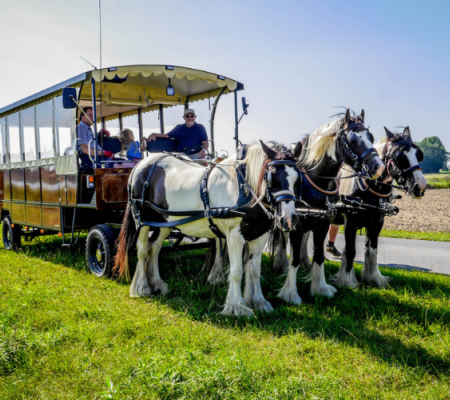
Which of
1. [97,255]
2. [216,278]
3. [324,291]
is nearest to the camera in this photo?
[324,291]

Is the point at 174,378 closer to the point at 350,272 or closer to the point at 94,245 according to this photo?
the point at 350,272

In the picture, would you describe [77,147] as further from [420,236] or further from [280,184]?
[420,236]

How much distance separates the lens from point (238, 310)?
151 inches

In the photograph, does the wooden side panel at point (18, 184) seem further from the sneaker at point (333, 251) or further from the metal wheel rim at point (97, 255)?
the sneaker at point (333, 251)

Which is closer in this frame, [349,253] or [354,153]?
[354,153]

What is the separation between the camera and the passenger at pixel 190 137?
6234 millimetres

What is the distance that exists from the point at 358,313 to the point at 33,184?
5.74 m

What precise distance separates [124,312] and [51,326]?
68 cm

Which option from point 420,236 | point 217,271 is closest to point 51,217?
point 217,271

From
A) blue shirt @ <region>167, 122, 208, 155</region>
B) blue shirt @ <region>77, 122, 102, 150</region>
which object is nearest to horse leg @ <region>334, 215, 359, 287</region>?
blue shirt @ <region>167, 122, 208, 155</region>

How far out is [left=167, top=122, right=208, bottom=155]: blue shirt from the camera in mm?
6242

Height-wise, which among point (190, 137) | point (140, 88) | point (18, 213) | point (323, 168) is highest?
point (140, 88)

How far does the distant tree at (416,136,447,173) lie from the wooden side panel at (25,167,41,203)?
86.7m

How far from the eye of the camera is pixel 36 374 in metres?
2.79
